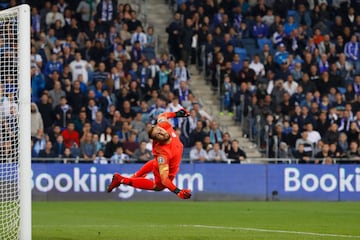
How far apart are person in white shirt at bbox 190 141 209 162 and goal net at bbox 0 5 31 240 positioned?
37.5 feet

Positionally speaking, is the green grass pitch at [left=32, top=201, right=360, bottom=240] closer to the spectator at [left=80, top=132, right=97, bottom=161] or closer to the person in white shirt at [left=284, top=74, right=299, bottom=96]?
the spectator at [left=80, top=132, right=97, bottom=161]

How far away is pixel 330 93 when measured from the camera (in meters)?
32.8

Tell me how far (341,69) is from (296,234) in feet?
56.2

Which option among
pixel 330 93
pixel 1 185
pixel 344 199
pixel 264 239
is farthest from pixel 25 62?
pixel 330 93

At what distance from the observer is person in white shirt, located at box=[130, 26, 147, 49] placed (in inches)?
1304

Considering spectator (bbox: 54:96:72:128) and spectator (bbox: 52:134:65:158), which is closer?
spectator (bbox: 52:134:65:158)

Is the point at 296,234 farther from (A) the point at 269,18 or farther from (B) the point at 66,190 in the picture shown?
(A) the point at 269,18

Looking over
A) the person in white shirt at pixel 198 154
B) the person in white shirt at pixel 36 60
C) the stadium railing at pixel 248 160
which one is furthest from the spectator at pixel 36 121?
the person in white shirt at pixel 198 154

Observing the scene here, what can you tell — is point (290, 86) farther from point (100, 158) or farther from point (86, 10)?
point (100, 158)

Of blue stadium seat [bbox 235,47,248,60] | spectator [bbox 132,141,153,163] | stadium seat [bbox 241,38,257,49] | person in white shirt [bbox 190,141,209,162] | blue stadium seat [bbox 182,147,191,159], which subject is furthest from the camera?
stadium seat [bbox 241,38,257,49]

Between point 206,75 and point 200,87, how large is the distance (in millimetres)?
680

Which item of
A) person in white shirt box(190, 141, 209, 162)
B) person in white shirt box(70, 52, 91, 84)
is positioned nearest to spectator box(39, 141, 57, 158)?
person in white shirt box(70, 52, 91, 84)

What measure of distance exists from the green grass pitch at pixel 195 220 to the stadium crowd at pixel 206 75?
241cm

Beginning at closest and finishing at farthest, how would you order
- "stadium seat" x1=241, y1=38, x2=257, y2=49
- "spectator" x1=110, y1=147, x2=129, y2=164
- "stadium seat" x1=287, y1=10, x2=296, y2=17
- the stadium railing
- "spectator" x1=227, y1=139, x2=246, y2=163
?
the stadium railing < "spectator" x1=110, y1=147, x2=129, y2=164 < "spectator" x1=227, y1=139, x2=246, y2=163 < "stadium seat" x1=241, y1=38, x2=257, y2=49 < "stadium seat" x1=287, y1=10, x2=296, y2=17
